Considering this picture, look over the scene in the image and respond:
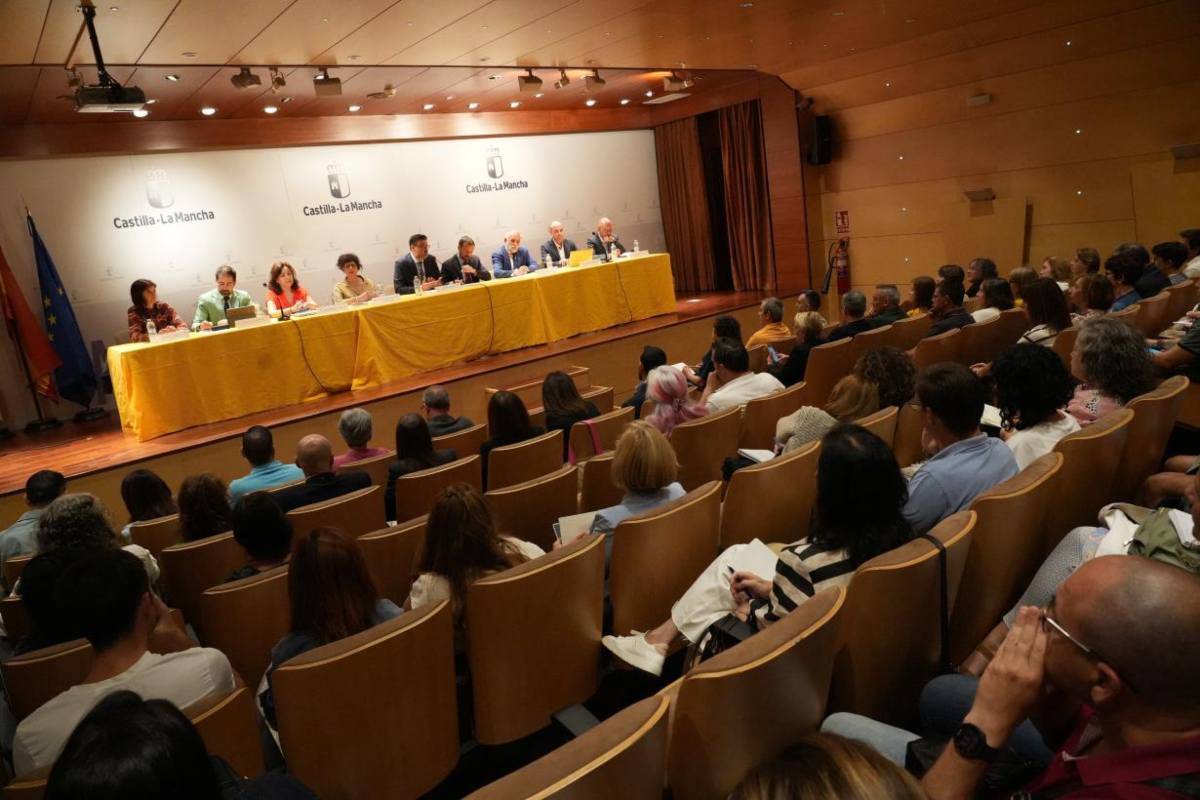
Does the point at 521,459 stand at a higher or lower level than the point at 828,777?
lower

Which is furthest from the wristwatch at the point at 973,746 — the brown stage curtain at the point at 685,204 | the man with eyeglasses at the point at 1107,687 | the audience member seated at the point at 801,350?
the brown stage curtain at the point at 685,204

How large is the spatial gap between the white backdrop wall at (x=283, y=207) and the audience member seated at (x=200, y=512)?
635 centimetres

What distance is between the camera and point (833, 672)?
6.09 feet

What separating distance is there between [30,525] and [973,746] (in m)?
4.14

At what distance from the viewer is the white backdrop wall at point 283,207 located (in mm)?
8375

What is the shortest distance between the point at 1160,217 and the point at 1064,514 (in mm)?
6933

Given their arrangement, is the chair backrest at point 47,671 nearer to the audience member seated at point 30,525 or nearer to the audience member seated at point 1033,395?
the audience member seated at point 30,525

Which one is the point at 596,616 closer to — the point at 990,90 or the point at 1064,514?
the point at 1064,514

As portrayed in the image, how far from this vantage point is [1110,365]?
3.17m

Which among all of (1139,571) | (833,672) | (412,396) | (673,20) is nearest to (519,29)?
(673,20)

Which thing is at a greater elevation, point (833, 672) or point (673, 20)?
point (673, 20)

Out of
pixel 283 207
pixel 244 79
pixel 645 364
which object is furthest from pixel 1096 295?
pixel 283 207

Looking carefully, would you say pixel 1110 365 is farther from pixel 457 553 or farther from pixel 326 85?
pixel 326 85

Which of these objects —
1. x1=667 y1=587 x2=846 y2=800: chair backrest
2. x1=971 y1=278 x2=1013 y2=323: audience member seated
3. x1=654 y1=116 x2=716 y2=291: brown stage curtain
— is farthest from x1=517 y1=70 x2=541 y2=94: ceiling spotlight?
x1=667 y1=587 x2=846 y2=800: chair backrest
